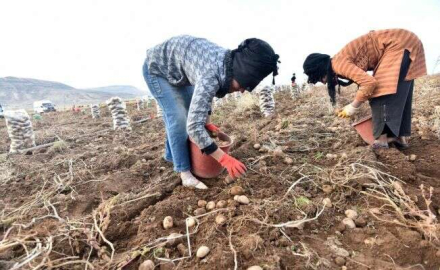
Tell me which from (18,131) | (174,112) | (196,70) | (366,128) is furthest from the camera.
→ (18,131)

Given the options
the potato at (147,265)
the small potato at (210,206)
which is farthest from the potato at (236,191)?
the potato at (147,265)

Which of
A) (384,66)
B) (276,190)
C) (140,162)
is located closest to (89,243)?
(276,190)

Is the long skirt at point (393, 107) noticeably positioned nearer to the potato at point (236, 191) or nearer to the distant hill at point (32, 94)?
the potato at point (236, 191)

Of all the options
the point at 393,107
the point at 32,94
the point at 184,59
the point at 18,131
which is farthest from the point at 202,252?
the point at 32,94

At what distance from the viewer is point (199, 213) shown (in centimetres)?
167

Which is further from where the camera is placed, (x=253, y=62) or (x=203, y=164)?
(x=203, y=164)

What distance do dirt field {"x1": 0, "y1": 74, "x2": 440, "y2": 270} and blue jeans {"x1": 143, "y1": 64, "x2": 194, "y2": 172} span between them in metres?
0.22

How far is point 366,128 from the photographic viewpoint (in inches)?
103

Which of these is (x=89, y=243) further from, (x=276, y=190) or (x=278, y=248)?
(x=276, y=190)

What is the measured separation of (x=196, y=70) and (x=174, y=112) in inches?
15.3

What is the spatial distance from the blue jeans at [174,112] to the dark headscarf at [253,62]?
0.53 meters

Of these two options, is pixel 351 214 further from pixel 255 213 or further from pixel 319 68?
pixel 319 68

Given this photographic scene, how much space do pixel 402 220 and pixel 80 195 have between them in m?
1.97

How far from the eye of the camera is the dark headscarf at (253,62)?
162cm
